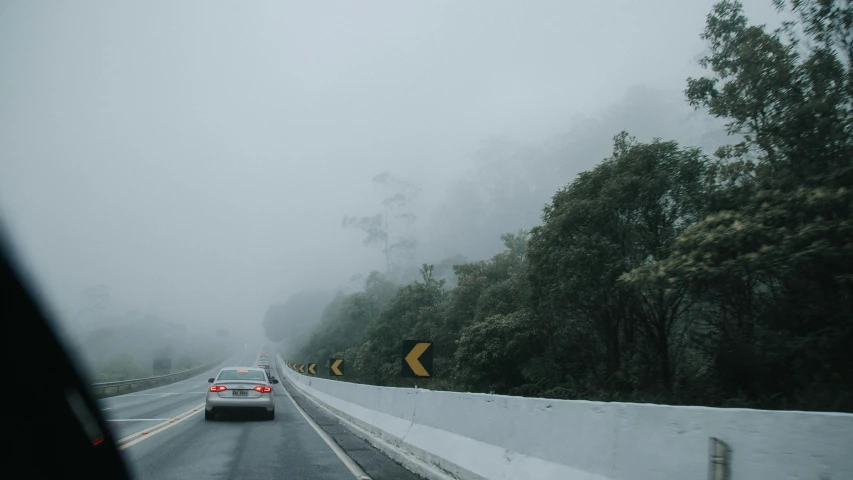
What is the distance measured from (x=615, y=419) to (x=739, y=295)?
11808 millimetres

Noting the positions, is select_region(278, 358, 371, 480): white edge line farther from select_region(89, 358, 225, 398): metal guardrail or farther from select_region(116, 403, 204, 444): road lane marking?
select_region(89, 358, 225, 398): metal guardrail

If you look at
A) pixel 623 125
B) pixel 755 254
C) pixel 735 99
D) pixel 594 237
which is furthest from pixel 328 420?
pixel 623 125

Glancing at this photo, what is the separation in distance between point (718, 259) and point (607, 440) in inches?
351

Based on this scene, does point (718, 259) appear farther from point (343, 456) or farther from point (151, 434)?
point (151, 434)

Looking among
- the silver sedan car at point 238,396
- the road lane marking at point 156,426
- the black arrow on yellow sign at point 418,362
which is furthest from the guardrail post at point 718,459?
the silver sedan car at point 238,396

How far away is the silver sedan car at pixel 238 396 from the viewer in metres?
16.9

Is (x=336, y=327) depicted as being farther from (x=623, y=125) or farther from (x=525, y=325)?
(x=623, y=125)

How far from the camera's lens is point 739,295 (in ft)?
50.3

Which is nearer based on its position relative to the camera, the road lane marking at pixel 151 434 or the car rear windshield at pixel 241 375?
the road lane marking at pixel 151 434

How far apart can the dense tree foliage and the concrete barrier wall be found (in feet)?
15.9

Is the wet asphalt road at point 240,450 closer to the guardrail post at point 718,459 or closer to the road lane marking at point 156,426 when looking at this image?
the road lane marking at point 156,426

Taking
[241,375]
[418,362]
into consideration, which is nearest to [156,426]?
[241,375]

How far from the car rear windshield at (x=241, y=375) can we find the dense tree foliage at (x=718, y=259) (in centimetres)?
873

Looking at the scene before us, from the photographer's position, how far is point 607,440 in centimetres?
531
